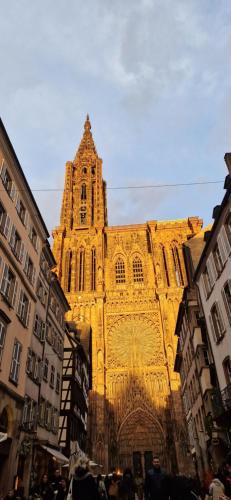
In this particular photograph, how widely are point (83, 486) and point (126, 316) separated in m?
40.8

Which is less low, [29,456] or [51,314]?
[51,314]

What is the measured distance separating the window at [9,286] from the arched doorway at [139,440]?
96.7 ft

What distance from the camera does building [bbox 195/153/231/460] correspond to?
15.5 m

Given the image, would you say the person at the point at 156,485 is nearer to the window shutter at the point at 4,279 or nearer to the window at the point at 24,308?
the window shutter at the point at 4,279

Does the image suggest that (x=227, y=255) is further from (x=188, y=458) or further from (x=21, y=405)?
(x=188, y=458)

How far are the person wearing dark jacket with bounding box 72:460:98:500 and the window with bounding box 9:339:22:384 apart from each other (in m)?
9.61

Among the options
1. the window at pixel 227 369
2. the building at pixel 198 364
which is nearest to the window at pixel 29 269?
the building at pixel 198 364

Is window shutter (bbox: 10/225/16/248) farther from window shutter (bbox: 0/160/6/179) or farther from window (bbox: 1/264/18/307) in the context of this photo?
window shutter (bbox: 0/160/6/179)

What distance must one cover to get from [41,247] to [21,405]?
822cm

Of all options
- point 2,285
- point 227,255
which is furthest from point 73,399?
point 227,255

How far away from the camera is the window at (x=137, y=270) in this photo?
49.2 metres

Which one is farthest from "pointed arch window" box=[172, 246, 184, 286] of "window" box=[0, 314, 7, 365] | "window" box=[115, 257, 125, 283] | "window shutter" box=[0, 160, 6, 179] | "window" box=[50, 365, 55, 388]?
"window" box=[0, 314, 7, 365]

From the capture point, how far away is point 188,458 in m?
35.3

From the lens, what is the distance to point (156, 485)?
596 cm
